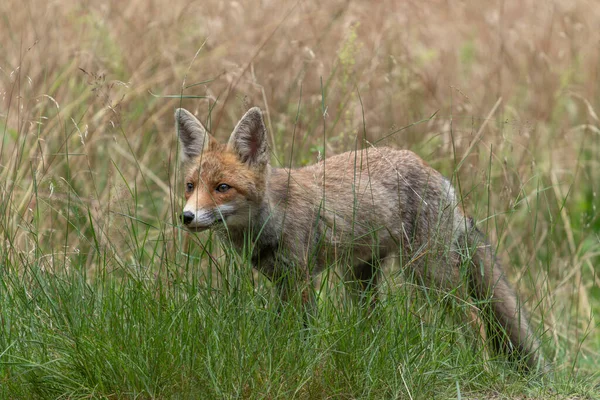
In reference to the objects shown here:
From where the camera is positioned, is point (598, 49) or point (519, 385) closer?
point (519, 385)

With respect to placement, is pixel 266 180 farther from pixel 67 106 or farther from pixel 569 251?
pixel 569 251

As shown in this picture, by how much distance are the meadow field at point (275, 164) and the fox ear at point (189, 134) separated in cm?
23

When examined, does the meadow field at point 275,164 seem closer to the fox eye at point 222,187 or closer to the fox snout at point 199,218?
the fox snout at point 199,218

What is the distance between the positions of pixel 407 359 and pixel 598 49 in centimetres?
A: 649

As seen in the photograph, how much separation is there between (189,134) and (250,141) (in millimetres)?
389

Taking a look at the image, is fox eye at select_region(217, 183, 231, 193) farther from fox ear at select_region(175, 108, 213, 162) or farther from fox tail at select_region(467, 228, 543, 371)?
fox tail at select_region(467, 228, 543, 371)

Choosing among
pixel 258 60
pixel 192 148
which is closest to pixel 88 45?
pixel 258 60

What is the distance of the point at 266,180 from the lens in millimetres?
4910

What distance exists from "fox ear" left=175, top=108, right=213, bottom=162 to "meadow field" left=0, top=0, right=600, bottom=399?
0.75ft

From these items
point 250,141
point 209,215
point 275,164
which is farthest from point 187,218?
point 275,164

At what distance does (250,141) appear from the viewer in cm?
489

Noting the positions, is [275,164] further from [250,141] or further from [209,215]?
[209,215]

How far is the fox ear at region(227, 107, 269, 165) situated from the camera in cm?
482

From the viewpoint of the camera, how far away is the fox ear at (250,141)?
482 centimetres
